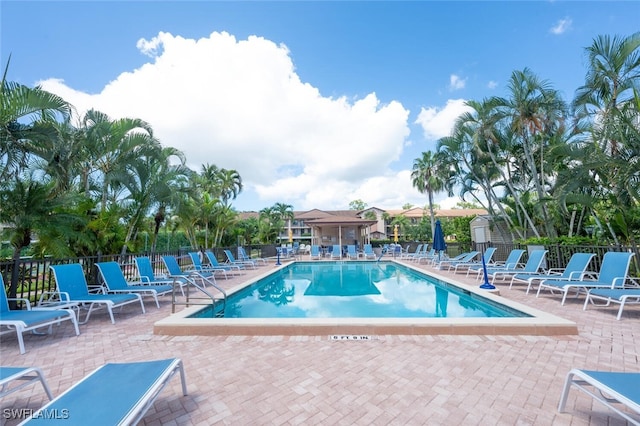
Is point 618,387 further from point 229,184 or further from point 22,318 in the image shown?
point 229,184

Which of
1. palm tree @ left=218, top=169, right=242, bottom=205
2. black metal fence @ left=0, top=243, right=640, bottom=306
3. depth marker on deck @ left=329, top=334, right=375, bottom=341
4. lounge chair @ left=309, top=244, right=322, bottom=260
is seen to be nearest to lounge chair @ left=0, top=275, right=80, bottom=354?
black metal fence @ left=0, top=243, right=640, bottom=306

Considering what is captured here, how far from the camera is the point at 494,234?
2097 cm

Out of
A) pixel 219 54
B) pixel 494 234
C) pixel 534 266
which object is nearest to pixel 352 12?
pixel 219 54

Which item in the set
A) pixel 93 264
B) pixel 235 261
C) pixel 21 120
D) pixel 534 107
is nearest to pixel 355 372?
pixel 21 120

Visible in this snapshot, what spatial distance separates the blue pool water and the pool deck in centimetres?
158

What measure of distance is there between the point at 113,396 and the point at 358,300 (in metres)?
6.50

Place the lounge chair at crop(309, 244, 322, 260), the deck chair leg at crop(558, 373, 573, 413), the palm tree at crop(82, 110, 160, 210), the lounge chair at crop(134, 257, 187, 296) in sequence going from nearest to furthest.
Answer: the deck chair leg at crop(558, 373, 573, 413) < the lounge chair at crop(134, 257, 187, 296) < the palm tree at crop(82, 110, 160, 210) < the lounge chair at crop(309, 244, 322, 260)

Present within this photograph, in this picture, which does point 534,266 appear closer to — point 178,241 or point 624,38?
point 624,38

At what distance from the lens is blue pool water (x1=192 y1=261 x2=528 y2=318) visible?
6227mm

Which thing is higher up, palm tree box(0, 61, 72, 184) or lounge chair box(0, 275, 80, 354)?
palm tree box(0, 61, 72, 184)

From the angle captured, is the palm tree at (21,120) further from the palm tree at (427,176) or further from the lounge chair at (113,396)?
the palm tree at (427,176)

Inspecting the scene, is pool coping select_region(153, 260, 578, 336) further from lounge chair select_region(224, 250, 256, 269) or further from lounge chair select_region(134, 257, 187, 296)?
lounge chair select_region(224, 250, 256, 269)

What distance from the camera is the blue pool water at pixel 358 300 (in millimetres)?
6227

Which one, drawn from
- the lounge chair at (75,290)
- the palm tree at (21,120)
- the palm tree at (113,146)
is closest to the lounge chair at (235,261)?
the palm tree at (113,146)
